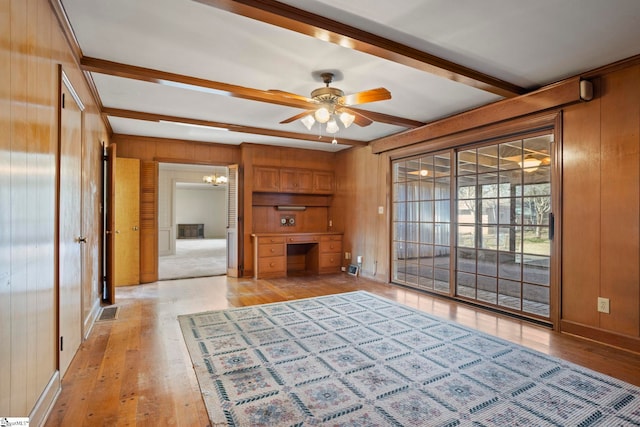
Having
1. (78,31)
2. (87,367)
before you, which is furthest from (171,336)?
(78,31)

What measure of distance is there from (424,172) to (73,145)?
4366 mm

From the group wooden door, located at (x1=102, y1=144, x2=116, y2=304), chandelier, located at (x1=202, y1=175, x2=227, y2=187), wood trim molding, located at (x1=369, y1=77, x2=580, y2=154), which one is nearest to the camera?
wood trim molding, located at (x1=369, y1=77, x2=580, y2=154)

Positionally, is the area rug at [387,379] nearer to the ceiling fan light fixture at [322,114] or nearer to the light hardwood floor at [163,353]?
the light hardwood floor at [163,353]

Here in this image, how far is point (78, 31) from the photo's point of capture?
7.92ft

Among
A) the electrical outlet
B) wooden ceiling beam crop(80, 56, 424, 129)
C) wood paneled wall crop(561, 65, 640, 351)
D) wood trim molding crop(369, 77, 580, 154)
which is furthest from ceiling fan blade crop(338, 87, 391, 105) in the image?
the electrical outlet

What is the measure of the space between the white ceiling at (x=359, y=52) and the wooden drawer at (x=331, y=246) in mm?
3382

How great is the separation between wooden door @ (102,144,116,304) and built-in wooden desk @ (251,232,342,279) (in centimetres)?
229

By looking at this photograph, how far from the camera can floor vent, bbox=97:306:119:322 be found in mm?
3673

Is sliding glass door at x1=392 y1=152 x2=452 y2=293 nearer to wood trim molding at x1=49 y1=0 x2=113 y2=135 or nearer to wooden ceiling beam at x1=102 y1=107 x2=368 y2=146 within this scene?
wooden ceiling beam at x1=102 y1=107 x2=368 y2=146

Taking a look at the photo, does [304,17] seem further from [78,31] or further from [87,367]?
[87,367]

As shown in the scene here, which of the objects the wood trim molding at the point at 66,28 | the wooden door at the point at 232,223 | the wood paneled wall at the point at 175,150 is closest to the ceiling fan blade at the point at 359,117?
the wood trim molding at the point at 66,28

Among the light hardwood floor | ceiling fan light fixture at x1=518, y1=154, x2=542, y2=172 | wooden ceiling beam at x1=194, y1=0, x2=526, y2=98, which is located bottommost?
the light hardwood floor

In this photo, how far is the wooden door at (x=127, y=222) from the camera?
5242mm

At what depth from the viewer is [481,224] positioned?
165 inches
